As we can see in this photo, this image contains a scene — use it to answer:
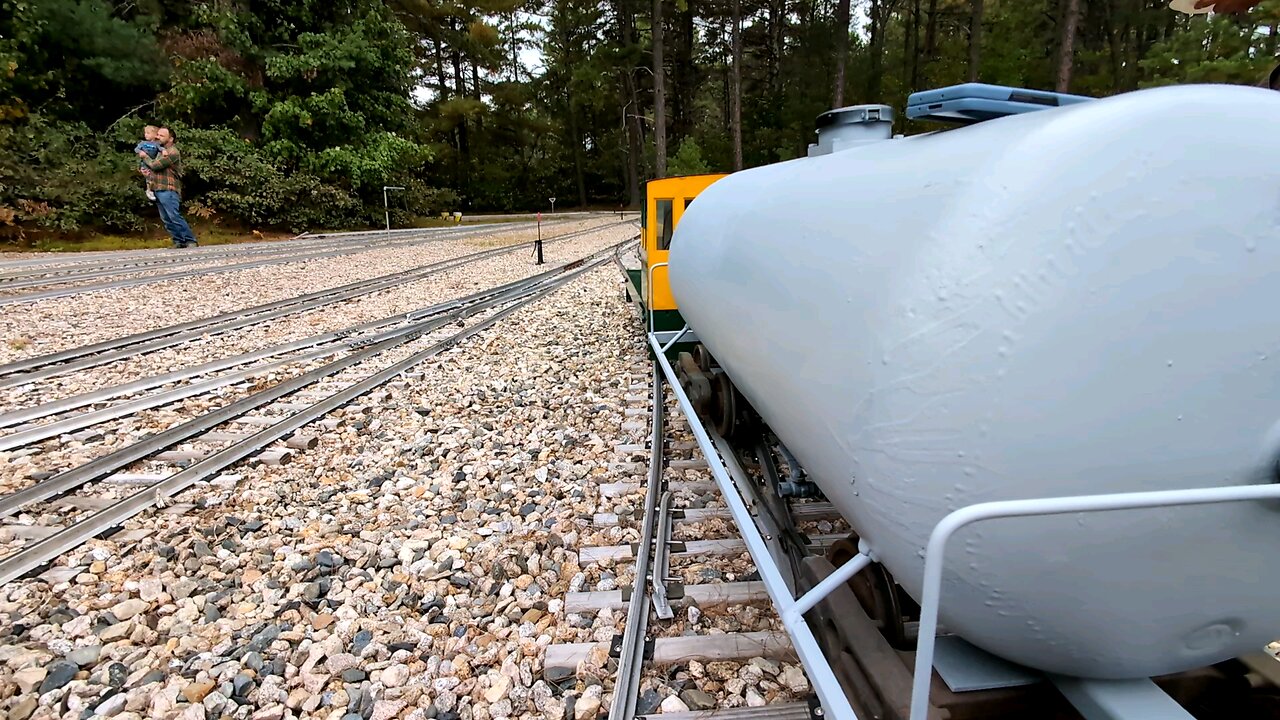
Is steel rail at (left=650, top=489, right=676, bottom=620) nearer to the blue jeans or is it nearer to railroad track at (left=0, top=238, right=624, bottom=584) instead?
railroad track at (left=0, top=238, right=624, bottom=584)

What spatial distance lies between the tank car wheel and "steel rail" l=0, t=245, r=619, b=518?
5.17m

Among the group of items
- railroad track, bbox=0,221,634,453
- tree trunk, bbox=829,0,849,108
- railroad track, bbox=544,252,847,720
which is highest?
tree trunk, bbox=829,0,849,108

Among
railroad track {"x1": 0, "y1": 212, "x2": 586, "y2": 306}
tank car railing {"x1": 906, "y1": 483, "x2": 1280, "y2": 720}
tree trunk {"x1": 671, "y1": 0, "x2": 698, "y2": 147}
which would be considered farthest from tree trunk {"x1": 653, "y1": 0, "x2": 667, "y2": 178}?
tank car railing {"x1": 906, "y1": 483, "x2": 1280, "y2": 720}

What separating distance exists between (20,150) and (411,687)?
980 inches

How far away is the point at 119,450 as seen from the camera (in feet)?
16.6

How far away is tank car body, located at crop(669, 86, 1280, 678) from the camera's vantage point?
134 centimetres

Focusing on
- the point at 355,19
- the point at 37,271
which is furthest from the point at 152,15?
the point at 37,271

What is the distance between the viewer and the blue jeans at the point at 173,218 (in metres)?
16.7

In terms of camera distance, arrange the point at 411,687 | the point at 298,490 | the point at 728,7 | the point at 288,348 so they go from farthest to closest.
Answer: the point at 728,7
the point at 288,348
the point at 298,490
the point at 411,687

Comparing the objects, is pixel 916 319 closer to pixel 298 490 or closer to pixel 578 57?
pixel 298 490

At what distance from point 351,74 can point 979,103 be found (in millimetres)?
28071

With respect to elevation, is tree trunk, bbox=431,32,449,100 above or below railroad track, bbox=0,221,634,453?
above

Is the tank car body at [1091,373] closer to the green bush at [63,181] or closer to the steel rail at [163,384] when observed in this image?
the steel rail at [163,384]

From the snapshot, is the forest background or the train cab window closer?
the train cab window
